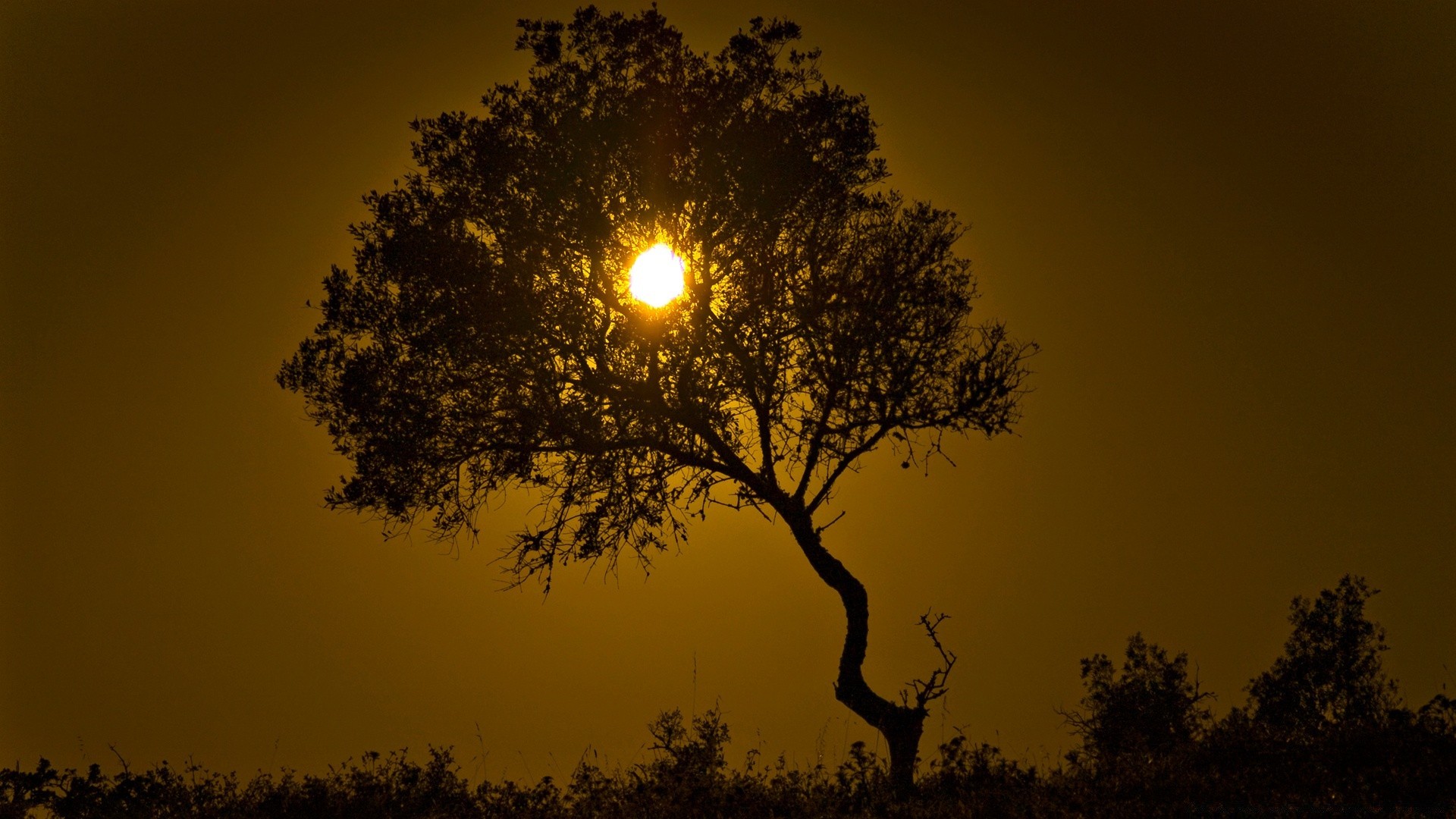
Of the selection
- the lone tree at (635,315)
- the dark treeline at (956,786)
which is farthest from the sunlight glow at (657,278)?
the dark treeline at (956,786)

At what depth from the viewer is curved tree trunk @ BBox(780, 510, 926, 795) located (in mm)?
16047

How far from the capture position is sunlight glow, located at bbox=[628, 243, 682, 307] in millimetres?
16078

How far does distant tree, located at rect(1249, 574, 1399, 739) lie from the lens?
65.7 feet

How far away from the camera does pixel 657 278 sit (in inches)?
634

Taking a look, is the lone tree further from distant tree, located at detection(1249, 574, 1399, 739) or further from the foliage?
distant tree, located at detection(1249, 574, 1399, 739)

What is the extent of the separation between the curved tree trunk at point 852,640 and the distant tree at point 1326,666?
7318mm

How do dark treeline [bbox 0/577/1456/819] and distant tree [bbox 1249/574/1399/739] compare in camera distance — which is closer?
dark treeline [bbox 0/577/1456/819]

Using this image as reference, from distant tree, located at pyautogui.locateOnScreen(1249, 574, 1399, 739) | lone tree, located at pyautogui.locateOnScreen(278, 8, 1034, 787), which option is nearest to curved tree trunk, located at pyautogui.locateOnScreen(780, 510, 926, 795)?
lone tree, located at pyautogui.locateOnScreen(278, 8, 1034, 787)

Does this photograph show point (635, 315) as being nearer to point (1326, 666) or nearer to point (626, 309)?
point (626, 309)

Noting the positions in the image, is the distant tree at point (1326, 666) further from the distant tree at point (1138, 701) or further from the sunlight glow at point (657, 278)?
the sunlight glow at point (657, 278)

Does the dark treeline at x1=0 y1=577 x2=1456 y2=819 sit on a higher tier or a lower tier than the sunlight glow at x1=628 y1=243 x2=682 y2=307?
lower

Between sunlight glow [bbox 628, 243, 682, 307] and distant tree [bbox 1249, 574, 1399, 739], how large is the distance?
1188cm

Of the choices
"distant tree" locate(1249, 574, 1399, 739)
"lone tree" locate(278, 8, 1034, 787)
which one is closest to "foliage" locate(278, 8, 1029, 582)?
"lone tree" locate(278, 8, 1034, 787)

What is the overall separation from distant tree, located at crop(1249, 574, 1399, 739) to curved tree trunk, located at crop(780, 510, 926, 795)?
24.0 feet
